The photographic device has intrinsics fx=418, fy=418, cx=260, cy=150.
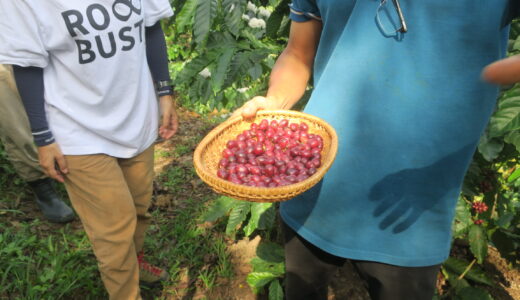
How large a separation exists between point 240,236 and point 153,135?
43.2 inches

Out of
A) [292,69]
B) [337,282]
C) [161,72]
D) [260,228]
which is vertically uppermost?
[292,69]

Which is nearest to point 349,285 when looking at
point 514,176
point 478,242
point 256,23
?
point 478,242

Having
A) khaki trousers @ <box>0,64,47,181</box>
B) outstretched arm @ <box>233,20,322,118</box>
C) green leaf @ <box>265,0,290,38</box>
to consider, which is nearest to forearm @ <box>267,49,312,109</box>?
outstretched arm @ <box>233,20,322,118</box>

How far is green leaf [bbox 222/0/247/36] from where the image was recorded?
5.70 ft

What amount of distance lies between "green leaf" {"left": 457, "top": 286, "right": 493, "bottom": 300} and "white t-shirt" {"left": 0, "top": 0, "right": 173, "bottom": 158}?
174 cm

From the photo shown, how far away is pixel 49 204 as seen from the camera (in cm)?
285

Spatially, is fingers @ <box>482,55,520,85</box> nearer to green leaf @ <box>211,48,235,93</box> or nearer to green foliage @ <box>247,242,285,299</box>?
green leaf @ <box>211,48,235,93</box>

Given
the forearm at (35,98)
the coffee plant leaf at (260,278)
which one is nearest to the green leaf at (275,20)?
the forearm at (35,98)

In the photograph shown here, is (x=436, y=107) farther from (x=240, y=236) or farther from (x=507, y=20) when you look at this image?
(x=240, y=236)

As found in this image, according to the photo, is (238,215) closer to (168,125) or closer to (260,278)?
(260,278)

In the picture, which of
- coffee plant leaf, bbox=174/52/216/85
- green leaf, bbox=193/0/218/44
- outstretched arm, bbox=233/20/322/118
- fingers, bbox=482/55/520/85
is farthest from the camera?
coffee plant leaf, bbox=174/52/216/85

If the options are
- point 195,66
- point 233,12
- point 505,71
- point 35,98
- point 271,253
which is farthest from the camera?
point 271,253

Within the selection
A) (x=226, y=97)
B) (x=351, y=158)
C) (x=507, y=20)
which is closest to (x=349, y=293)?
(x=226, y=97)

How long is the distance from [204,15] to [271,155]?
68cm
